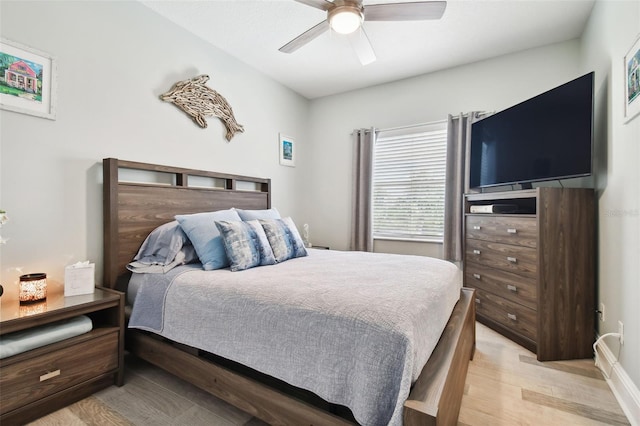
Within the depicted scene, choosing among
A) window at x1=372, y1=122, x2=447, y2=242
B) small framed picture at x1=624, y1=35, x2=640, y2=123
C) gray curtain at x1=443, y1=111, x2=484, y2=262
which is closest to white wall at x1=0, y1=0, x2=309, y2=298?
window at x1=372, y1=122, x2=447, y2=242

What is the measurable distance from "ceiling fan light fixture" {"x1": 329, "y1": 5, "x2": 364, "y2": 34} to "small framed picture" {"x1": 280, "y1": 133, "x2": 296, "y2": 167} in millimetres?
2088

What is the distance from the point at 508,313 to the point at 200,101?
3.28 m

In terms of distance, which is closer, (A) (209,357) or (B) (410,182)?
(A) (209,357)

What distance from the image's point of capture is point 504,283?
2568 millimetres

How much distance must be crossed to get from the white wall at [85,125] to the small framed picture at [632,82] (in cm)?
308

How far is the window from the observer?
354 cm

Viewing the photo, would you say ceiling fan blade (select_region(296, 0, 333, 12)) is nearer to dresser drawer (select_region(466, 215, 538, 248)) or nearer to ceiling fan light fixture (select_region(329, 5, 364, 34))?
ceiling fan light fixture (select_region(329, 5, 364, 34))

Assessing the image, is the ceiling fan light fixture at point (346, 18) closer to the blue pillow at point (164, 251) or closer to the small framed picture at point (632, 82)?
the small framed picture at point (632, 82)

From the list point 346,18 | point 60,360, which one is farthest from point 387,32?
point 60,360

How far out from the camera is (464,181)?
10.8 ft

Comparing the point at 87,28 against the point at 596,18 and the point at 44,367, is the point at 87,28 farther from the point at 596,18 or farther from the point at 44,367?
the point at 596,18

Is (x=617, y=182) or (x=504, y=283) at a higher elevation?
(x=617, y=182)

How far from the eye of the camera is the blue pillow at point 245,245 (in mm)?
2023

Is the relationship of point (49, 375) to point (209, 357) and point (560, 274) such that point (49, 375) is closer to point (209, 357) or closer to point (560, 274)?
point (209, 357)
